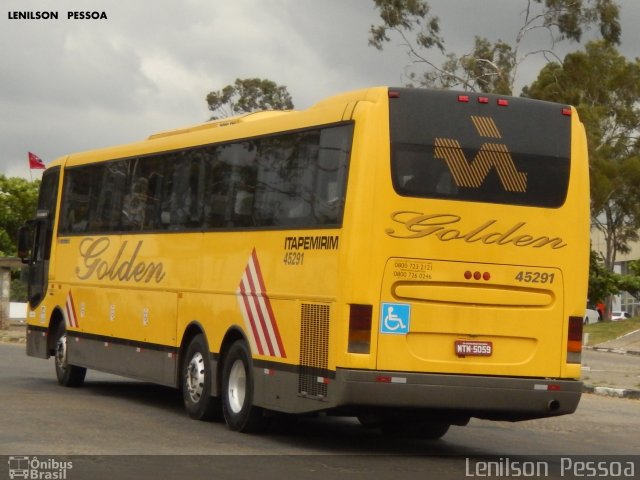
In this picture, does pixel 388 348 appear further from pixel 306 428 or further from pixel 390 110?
pixel 306 428

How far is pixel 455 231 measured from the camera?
12750mm

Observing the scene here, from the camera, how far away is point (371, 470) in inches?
466

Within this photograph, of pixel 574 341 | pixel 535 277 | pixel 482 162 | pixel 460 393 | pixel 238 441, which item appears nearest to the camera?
pixel 460 393

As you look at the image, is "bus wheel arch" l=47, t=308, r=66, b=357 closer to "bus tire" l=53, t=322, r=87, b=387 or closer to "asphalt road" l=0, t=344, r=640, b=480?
"bus tire" l=53, t=322, r=87, b=387

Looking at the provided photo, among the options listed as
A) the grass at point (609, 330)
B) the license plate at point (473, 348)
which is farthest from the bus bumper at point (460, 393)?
the grass at point (609, 330)

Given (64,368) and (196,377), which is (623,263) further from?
A: (196,377)

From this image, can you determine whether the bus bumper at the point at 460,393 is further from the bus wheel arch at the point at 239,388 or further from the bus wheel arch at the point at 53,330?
the bus wheel arch at the point at 53,330

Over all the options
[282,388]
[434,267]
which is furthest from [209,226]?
[434,267]

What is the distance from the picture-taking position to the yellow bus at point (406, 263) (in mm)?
12531

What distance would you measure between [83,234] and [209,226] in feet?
14.9

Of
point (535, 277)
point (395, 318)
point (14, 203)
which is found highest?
point (14, 203)

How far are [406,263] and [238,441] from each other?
2593 mm

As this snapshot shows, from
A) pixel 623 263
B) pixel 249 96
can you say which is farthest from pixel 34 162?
pixel 623 263

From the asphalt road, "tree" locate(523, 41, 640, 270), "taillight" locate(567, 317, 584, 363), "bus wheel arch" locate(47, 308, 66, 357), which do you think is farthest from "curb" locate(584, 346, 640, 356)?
"taillight" locate(567, 317, 584, 363)
